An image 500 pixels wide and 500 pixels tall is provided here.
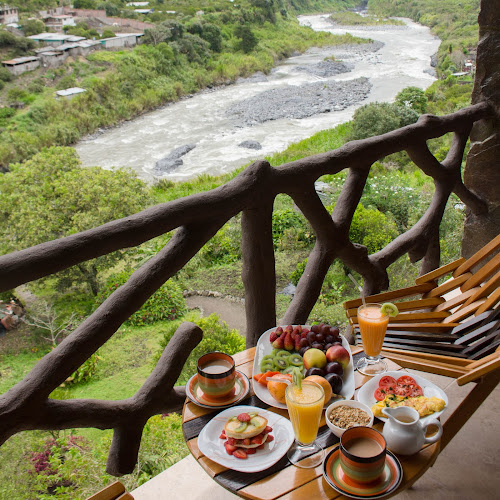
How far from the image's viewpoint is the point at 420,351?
1.50m

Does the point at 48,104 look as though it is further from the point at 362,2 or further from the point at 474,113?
the point at 362,2

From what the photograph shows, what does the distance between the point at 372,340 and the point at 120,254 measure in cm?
824

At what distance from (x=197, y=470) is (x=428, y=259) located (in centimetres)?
126

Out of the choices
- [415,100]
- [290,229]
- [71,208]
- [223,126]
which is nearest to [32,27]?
[223,126]

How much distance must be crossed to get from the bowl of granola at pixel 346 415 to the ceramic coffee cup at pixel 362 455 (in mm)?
47

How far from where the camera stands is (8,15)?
88.7 feet

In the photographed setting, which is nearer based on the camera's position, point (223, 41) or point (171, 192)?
point (171, 192)

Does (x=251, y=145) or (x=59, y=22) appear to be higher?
(x=59, y=22)

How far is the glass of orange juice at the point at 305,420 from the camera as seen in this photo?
97 centimetres

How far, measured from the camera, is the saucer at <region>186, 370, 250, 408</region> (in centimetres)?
111

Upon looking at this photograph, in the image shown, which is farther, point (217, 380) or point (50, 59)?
point (50, 59)

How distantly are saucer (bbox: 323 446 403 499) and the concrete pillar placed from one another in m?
1.58

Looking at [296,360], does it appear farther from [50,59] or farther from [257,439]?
[50,59]

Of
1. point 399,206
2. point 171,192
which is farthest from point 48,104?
point 399,206
